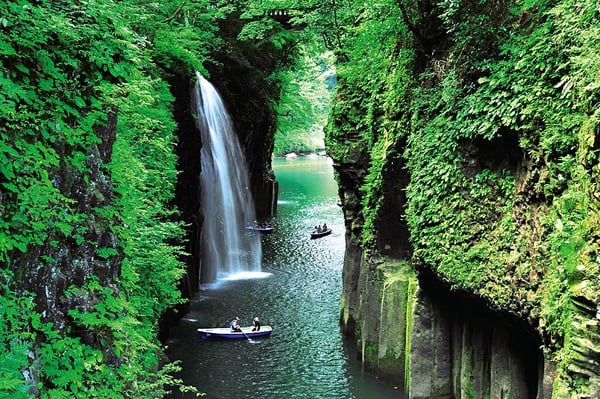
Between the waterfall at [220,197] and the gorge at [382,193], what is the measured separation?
4.19m

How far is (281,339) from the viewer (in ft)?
61.9

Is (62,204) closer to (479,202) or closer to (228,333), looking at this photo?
(479,202)

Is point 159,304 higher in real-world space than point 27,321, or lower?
lower

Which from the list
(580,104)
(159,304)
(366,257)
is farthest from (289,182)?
(580,104)

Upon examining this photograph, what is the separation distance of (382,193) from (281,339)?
21.0 ft

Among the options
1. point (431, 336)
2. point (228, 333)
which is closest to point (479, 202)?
point (431, 336)

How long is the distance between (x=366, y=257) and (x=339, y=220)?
84.0ft

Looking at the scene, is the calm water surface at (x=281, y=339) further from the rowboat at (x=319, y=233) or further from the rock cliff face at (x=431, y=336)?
the rock cliff face at (x=431, y=336)

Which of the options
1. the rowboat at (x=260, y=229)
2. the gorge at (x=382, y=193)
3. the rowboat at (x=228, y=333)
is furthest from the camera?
the rowboat at (x=260, y=229)

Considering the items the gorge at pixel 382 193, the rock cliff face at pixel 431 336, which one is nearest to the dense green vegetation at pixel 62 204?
the gorge at pixel 382 193

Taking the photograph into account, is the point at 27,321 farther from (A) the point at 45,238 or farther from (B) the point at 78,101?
(B) the point at 78,101

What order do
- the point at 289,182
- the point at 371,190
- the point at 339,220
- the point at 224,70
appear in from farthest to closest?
the point at 289,182 → the point at 339,220 → the point at 224,70 → the point at 371,190

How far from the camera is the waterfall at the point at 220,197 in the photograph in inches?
1059

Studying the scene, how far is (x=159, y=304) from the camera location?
12.8 m
